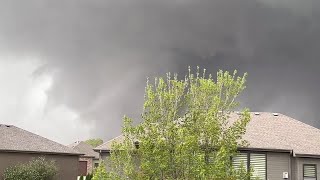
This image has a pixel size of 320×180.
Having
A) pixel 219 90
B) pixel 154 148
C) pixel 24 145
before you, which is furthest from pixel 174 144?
pixel 24 145

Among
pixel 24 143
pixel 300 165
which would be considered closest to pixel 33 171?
pixel 24 143

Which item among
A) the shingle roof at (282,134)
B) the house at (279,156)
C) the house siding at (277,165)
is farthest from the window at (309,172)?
the house siding at (277,165)

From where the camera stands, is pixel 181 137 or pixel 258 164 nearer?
pixel 181 137

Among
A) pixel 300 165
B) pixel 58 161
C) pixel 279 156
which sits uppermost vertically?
pixel 279 156

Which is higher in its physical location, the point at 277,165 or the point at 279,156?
the point at 279,156

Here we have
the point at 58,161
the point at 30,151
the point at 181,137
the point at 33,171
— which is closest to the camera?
the point at 181,137

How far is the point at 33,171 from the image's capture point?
31.8m

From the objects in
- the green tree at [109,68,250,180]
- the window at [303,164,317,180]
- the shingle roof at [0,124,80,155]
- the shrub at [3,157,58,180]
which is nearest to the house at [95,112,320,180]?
the window at [303,164,317,180]

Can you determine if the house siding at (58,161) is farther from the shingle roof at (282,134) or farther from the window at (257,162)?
the window at (257,162)

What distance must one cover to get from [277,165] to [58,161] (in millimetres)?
16321

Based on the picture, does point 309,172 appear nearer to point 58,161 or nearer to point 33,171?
point 33,171

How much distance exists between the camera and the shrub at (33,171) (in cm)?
3152

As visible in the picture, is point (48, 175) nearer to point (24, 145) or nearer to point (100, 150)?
point (24, 145)

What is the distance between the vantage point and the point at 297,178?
27984 millimetres
